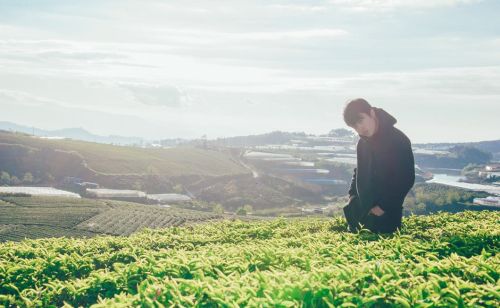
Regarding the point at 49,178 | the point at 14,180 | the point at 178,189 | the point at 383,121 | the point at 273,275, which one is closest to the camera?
the point at 273,275

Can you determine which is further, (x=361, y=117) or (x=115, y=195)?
(x=115, y=195)

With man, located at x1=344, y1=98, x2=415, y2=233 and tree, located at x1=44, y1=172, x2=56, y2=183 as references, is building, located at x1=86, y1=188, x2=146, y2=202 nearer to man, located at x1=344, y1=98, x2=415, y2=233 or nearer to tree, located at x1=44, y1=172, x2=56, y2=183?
tree, located at x1=44, y1=172, x2=56, y2=183

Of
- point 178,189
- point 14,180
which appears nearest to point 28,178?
point 14,180

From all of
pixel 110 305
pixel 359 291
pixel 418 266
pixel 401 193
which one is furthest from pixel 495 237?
pixel 110 305

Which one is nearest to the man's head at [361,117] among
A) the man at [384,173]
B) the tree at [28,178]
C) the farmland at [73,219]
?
the man at [384,173]

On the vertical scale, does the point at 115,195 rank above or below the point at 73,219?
below

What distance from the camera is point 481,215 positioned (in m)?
12.2

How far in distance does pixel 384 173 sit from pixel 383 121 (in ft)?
3.36

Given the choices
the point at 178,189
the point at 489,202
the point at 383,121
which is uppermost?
the point at 383,121

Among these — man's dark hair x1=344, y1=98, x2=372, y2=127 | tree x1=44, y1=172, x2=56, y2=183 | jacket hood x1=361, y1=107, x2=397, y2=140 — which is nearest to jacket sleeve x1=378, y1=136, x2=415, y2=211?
jacket hood x1=361, y1=107, x2=397, y2=140

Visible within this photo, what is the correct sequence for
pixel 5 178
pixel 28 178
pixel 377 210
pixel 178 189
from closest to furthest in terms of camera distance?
pixel 377 210 < pixel 5 178 < pixel 28 178 < pixel 178 189

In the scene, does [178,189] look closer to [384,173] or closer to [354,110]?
[384,173]

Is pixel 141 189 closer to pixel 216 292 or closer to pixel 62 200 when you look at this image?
pixel 62 200

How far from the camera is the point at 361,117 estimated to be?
31.3 feet
